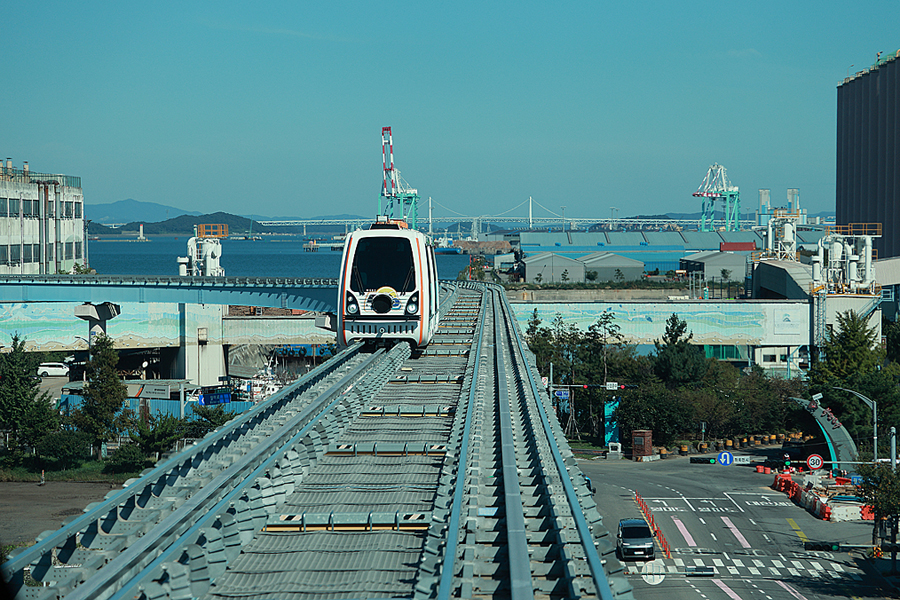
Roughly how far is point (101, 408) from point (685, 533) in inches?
863

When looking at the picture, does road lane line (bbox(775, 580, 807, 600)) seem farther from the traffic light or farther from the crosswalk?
the traffic light

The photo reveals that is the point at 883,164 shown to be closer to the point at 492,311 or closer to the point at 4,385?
the point at 492,311

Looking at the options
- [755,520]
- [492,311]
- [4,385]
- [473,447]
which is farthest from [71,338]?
[473,447]

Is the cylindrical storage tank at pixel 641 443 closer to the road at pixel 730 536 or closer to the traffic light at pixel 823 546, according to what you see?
the road at pixel 730 536

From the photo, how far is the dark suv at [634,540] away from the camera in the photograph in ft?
73.4

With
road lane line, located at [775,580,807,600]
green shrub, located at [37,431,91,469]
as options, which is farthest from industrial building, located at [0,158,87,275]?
road lane line, located at [775,580,807,600]

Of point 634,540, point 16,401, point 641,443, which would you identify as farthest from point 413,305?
point 641,443

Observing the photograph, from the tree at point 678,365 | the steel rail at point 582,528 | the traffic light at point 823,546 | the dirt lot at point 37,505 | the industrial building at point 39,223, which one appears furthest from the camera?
the industrial building at point 39,223

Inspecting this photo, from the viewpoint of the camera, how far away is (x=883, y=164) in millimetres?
75000

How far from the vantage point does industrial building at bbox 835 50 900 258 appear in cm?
7194

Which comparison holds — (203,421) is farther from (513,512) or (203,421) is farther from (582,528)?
(582,528)

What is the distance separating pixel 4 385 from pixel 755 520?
27.2 meters

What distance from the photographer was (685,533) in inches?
990

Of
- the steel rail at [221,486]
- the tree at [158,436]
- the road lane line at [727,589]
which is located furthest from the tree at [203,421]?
the steel rail at [221,486]
